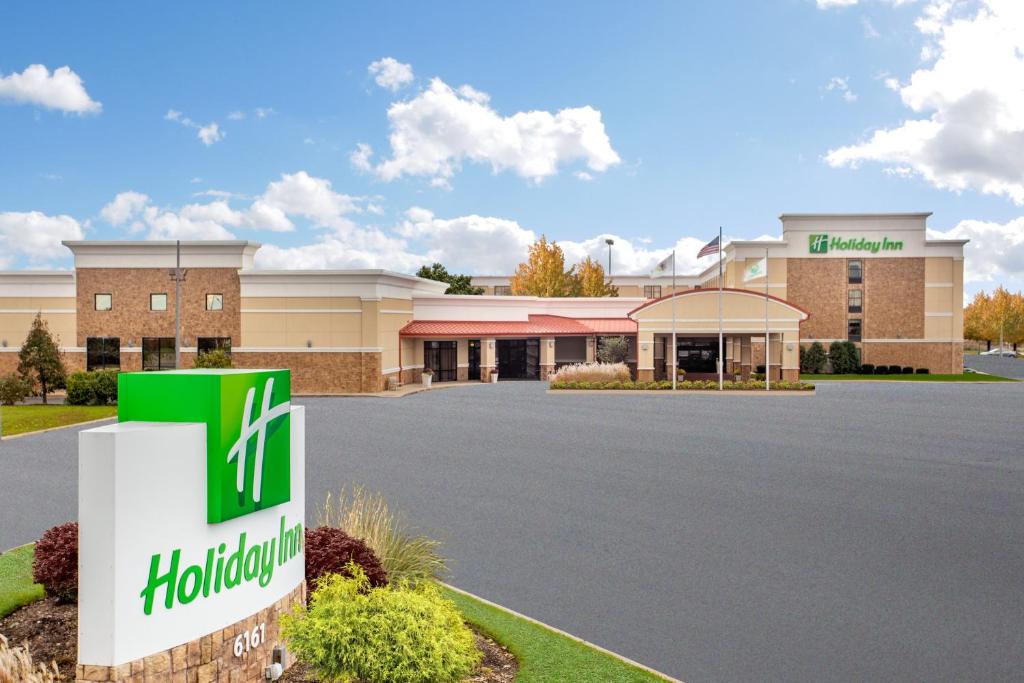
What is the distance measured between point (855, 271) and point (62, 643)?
56.9m

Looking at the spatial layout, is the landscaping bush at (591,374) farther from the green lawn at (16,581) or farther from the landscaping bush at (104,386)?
the green lawn at (16,581)

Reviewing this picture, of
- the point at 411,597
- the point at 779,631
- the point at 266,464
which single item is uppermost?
the point at 266,464

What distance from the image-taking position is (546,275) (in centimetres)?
7581

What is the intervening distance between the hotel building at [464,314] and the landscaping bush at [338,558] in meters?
31.3

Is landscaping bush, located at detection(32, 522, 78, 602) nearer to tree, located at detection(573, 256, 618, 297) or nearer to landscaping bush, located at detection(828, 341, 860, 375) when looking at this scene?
landscaping bush, located at detection(828, 341, 860, 375)

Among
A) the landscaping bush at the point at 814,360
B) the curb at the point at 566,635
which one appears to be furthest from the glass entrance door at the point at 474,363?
the curb at the point at 566,635

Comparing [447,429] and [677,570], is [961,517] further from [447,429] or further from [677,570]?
[447,429]

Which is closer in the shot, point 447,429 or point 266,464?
point 266,464

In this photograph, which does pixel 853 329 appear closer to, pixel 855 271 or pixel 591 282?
pixel 855 271

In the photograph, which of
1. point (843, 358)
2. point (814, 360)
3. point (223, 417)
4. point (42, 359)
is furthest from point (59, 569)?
point (843, 358)

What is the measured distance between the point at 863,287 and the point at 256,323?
42.1 m

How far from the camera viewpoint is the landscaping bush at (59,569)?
8367 mm

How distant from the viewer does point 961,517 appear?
13.1 m

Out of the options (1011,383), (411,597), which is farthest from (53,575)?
(1011,383)
